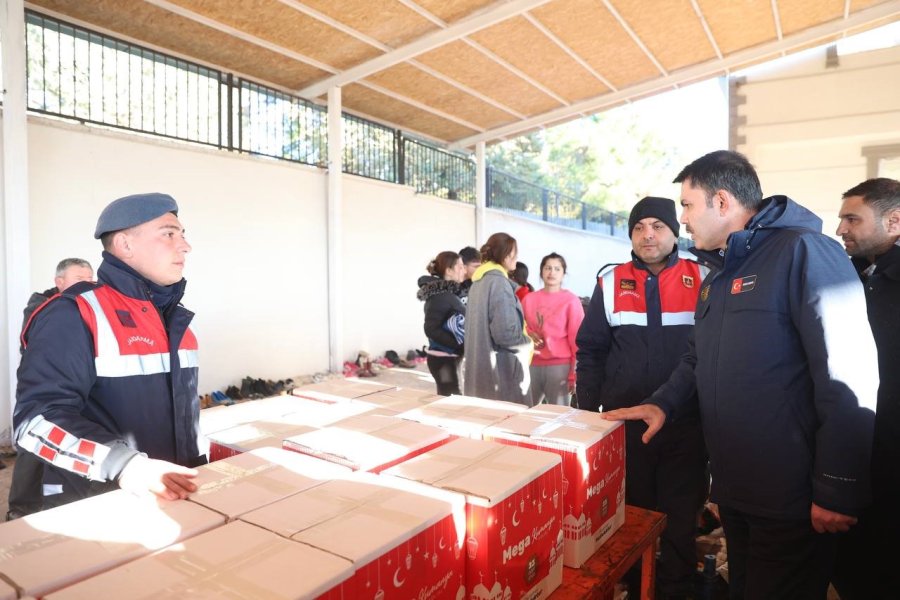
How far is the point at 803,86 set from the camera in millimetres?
7203

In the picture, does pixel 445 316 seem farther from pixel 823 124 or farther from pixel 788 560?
pixel 823 124

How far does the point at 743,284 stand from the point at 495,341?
6.65 feet

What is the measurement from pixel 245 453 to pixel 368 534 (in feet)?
2.09

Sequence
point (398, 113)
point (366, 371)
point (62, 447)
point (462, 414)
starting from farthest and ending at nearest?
point (398, 113) → point (366, 371) → point (462, 414) → point (62, 447)

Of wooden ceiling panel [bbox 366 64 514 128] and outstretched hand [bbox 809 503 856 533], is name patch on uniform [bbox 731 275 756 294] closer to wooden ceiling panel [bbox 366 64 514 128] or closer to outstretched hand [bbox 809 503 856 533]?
outstretched hand [bbox 809 503 856 533]

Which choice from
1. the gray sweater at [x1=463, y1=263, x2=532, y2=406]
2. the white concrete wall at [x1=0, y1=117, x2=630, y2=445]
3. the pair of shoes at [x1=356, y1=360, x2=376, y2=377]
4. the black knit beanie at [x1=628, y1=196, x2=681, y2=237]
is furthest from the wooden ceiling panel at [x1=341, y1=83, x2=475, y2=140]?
the black knit beanie at [x1=628, y1=196, x2=681, y2=237]

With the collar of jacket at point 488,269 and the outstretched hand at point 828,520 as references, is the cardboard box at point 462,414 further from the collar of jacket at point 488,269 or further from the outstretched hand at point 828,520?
the collar of jacket at point 488,269

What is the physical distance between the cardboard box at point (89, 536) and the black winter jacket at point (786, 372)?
1519 millimetres

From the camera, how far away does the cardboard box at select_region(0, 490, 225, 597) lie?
0.86 m

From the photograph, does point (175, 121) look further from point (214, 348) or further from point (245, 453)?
point (245, 453)

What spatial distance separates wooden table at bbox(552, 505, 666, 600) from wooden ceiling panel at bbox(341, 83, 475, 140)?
7.25m

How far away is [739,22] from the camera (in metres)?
6.66

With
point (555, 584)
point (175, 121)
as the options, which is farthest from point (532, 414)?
point (175, 121)

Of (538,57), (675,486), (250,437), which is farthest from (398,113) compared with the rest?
(250,437)
